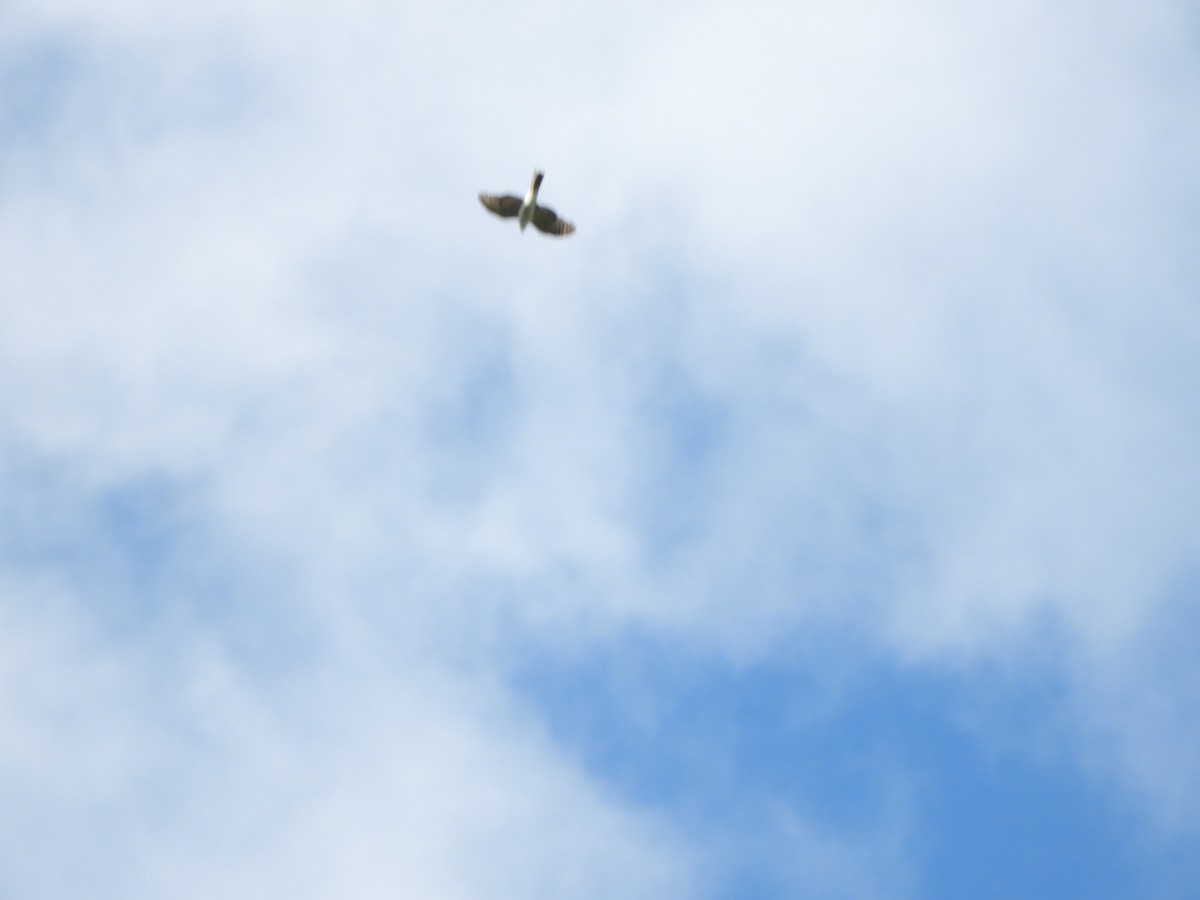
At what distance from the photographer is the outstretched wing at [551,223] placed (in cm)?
5522

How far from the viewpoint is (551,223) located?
182 ft

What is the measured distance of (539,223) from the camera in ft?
182

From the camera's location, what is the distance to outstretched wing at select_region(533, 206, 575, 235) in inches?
2174

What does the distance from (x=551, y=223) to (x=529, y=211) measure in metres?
0.85

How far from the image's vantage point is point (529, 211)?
55094 millimetres

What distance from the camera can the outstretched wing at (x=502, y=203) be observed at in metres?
55.2

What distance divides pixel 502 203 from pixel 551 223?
1722 mm

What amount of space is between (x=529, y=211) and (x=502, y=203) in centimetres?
95

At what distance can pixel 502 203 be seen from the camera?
181ft

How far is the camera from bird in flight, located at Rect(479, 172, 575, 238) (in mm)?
55006

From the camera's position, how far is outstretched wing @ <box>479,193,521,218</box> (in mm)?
55188

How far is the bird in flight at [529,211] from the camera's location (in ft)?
180
